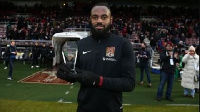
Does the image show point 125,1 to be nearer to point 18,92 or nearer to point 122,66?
point 18,92

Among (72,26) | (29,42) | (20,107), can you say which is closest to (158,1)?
(72,26)

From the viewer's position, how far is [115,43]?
2.64 meters

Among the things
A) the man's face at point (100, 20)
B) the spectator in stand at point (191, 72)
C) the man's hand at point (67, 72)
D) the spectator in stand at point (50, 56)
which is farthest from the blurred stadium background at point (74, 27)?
the man's hand at point (67, 72)

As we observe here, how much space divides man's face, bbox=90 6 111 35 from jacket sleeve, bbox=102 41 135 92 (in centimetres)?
23

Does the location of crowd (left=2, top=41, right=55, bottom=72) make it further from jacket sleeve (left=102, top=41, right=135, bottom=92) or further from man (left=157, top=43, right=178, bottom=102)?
jacket sleeve (left=102, top=41, right=135, bottom=92)

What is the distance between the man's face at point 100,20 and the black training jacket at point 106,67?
100 mm

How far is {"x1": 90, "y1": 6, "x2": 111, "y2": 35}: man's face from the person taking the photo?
2.57 metres

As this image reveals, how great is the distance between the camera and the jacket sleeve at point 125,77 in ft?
8.20

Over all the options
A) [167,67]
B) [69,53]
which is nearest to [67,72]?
[69,53]

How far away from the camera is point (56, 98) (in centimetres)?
1001

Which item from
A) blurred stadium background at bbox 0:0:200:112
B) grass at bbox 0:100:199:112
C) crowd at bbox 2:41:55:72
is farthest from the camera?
crowd at bbox 2:41:55:72

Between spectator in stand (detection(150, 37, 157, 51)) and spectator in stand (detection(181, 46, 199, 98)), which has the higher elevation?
spectator in stand (detection(181, 46, 199, 98))

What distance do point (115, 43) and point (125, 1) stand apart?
3945 centimetres

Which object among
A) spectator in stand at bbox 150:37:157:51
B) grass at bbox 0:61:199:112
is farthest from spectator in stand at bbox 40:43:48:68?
spectator in stand at bbox 150:37:157:51
